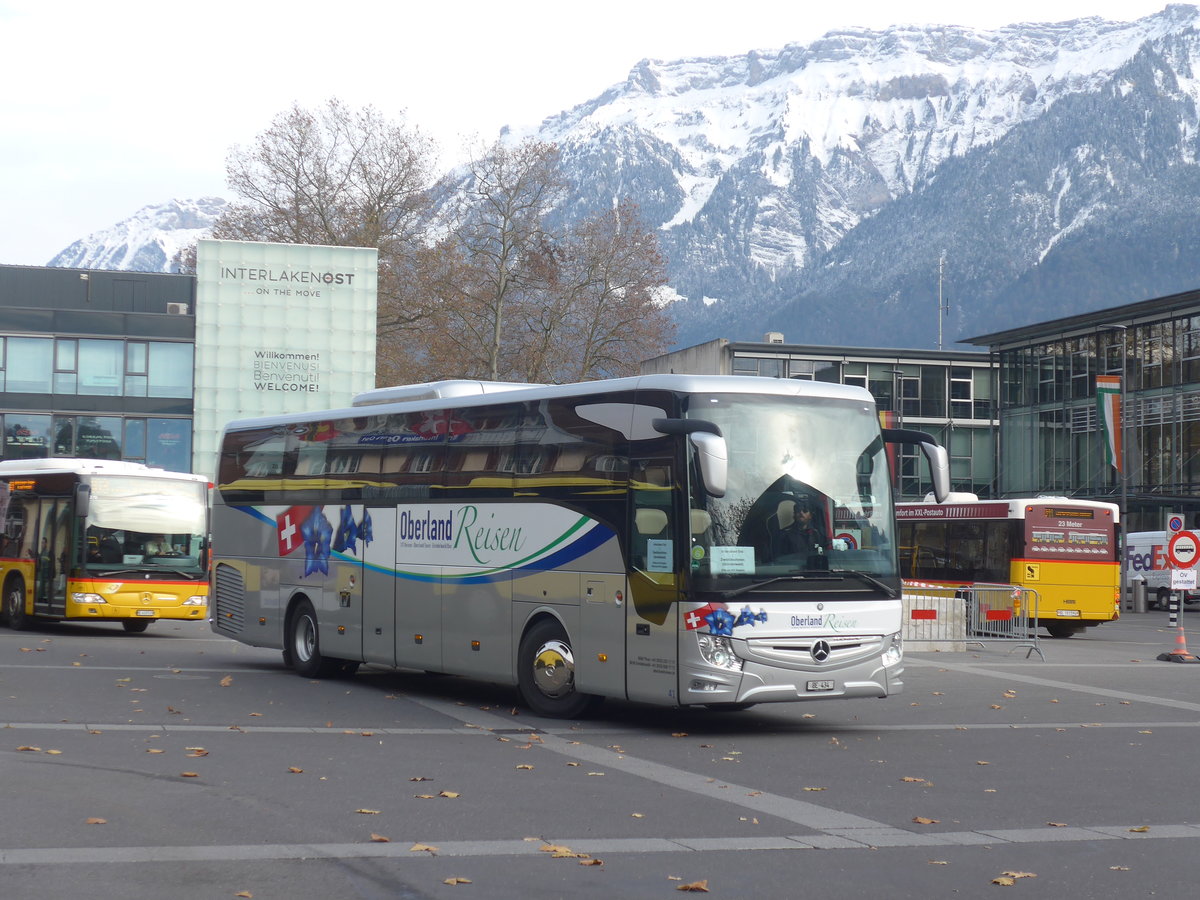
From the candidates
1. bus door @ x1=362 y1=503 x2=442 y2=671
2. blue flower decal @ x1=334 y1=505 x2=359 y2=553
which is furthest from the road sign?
blue flower decal @ x1=334 y1=505 x2=359 y2=553

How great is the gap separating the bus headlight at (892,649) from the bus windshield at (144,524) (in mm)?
16204

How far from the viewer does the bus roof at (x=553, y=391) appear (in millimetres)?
13852

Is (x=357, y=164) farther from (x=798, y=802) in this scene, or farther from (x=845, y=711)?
(x=798, y=802)

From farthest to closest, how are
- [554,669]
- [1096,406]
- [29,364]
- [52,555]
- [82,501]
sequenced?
[1096,406], [29,364], [52,555], [82,501], [554,669]

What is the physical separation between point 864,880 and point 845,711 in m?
8.89

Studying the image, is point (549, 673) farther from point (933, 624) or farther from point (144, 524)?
point (144, 524)

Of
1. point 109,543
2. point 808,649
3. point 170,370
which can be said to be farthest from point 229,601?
point 170,370

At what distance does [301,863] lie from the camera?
25.5 feet

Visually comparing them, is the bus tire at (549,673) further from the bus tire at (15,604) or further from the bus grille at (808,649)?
the bus tire at (15,604)

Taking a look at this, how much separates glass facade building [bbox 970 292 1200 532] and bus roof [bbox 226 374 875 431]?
1810 inches

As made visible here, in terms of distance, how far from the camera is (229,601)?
2091 centimetres

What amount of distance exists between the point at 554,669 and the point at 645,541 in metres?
1.79

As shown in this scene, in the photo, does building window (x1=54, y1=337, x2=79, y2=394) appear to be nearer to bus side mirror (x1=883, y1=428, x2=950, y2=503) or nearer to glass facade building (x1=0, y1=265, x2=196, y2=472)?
glass facade building (x1=0, y1=265, x2=196, y2=472)

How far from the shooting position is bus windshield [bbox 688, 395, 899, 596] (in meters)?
13.5
